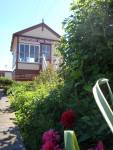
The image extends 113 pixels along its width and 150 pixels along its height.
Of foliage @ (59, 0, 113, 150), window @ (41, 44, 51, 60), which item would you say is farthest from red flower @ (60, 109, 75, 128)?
window @ (41, 44, 51, 60)

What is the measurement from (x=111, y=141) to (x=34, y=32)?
32067 mm

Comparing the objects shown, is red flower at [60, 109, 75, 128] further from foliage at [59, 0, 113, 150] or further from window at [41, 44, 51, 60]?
window at [41, 44, 51, 60]

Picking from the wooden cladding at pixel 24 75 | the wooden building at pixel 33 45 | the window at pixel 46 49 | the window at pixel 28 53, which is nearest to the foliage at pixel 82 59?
the wooden cladding at pixel 24 75

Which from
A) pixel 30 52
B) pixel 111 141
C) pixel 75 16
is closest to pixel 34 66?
pixel 30 52

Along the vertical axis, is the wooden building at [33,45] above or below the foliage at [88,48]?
above

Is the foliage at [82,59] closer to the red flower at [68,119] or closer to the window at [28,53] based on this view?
the red flower at [68,119]

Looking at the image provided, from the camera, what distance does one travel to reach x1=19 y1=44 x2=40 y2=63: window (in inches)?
1356

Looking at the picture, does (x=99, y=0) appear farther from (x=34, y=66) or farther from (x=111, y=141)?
(x=34, y=66)

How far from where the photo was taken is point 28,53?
34.8 metres

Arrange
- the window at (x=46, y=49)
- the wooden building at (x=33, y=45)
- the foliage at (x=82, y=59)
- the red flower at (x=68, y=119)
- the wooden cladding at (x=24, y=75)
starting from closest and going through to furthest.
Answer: the red flower at (x=68, y=119), the foliage at (x=82, y=59), the wooden cladding at (x=24, y=75), the wooden building at (x=33, y=45), the window at (x=46, y=49)

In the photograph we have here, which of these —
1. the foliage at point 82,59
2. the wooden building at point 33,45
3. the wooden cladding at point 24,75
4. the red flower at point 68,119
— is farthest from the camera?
the wooden building at point 33,45

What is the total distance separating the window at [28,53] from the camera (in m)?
34.4

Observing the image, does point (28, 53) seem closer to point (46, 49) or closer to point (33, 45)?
point (33, 45)

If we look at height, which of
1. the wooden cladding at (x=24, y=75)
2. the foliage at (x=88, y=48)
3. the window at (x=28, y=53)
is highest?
the window at (x=28, y=53)
